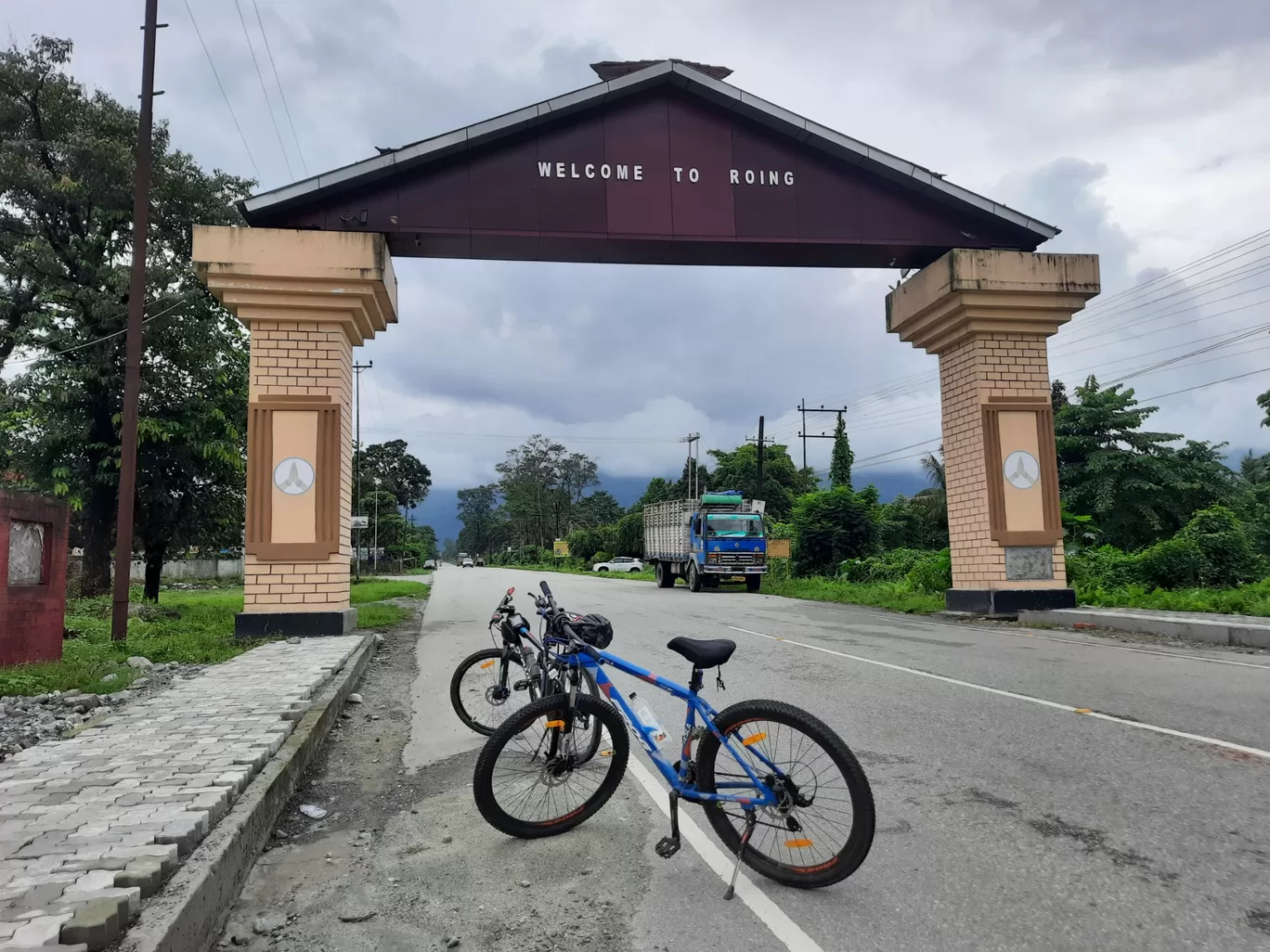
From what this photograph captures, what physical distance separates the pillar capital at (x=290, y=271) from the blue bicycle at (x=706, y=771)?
882cm

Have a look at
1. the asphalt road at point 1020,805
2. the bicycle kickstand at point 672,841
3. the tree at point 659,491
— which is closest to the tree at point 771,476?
the tree at point 659,491

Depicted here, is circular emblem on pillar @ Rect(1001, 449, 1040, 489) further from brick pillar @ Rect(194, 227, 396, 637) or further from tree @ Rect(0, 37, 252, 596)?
tree @ Rect(0, 37, 252, 596)

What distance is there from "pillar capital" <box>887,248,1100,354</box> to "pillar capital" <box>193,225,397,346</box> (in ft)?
28.9

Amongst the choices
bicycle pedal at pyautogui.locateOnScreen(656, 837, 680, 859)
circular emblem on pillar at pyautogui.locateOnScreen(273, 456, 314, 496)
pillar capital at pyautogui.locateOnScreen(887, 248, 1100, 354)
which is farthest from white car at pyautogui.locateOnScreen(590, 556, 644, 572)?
bicycle pedal at pyautogui.locateOnScreen(656, 837, 680, 859)

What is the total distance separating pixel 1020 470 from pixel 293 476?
11.1m

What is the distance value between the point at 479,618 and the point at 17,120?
13962 millimetres

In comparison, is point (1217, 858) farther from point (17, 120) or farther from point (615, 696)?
point (17, 120)

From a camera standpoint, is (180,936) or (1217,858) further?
(1217,858)

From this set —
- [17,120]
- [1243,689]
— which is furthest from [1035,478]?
[17,120]

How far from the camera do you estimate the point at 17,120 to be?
17.0 meters

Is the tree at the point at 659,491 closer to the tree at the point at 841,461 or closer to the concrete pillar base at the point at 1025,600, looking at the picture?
the tree at the point at 841,461

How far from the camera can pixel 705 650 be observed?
12.0 ft

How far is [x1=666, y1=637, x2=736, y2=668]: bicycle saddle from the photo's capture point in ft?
11.9

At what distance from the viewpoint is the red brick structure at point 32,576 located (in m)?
7.86
